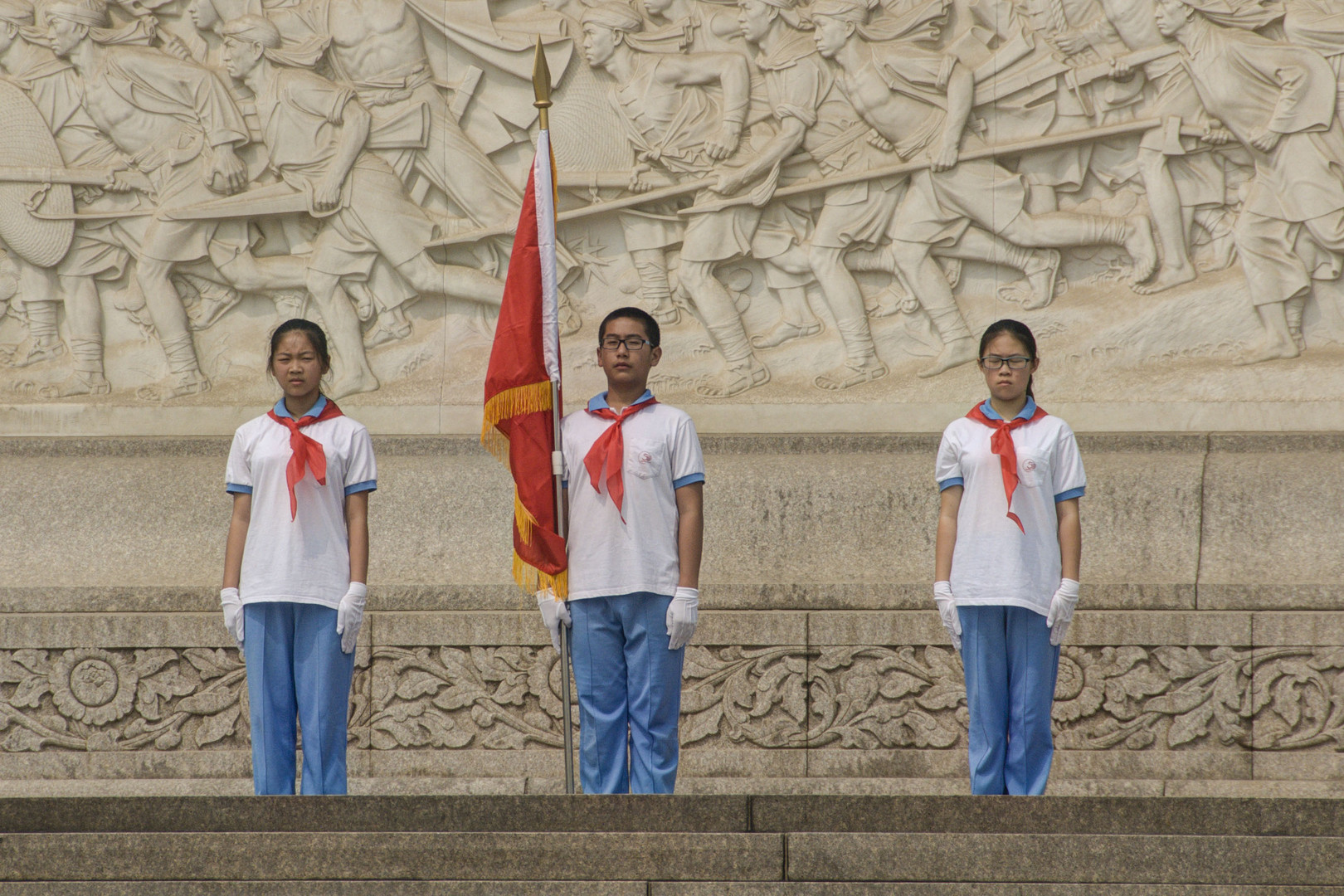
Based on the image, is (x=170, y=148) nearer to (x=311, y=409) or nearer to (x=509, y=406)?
(x=311, y=409)

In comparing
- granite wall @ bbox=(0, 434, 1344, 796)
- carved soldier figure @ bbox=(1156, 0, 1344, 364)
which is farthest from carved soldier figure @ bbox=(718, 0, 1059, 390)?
carved soldier figure @ bbox=(1156, 0, 1344, 364)

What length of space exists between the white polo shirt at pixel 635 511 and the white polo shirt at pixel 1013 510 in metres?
0.77

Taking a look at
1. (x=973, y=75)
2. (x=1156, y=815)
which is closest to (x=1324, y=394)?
(x=973, y=75)

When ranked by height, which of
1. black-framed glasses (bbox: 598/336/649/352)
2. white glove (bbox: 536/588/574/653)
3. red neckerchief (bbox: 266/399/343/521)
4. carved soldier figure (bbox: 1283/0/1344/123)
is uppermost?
carved soldier figure (bbox: 1283/0/1344/123)

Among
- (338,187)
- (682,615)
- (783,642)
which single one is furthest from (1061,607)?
(338,187)

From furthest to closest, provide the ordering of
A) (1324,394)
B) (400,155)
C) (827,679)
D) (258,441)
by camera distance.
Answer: (400,155) < (1324,394) < (827,679) < (258,441)

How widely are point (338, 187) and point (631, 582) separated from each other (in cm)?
355

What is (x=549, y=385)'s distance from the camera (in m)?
4.82

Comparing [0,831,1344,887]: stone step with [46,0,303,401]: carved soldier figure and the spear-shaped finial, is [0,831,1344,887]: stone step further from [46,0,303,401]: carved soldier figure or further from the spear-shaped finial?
[46,0,303,401]: carved soldier figure

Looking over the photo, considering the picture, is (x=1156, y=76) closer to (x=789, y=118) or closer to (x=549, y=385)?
(x=789, y=118)

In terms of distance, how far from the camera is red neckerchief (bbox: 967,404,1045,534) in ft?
14.7

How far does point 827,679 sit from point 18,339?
4.21m

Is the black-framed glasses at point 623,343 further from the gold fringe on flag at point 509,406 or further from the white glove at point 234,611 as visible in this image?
the white glove at point 234,611

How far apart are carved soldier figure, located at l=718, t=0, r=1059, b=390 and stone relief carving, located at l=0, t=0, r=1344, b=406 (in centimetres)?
1
